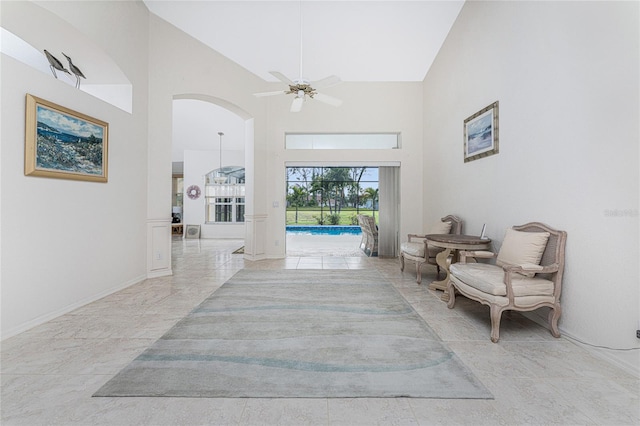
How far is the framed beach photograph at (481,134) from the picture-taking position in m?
3.55

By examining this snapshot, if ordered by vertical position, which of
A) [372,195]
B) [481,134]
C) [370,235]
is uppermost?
[481,134]

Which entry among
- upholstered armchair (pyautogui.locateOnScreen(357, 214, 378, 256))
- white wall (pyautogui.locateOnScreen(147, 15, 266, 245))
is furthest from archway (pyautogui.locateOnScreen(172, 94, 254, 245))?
upholstered armchair (pyautogui.locateOnScreen(357, 214, 378, 256))

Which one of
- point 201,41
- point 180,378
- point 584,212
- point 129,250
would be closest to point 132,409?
point 180,378

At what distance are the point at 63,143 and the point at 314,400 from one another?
11.2 ft

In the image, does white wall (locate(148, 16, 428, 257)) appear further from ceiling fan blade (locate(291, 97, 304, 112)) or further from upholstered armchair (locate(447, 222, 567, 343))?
upholstered armchair (locate(447, 222, 567, 343))

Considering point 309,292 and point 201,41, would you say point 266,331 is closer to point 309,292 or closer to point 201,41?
point 309,292

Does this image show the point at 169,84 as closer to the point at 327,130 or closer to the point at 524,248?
the point at 327,130

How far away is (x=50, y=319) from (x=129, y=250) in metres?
1.33

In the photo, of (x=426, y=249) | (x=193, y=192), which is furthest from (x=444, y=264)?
(x=193, y=192)

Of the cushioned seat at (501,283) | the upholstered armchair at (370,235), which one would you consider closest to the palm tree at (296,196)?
the upholstered armchair at (370,235)

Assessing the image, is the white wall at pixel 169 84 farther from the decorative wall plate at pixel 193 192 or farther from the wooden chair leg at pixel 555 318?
the decorative wall plate at pixel 193 192

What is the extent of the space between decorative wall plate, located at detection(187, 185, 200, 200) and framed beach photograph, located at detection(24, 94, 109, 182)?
6644 mm

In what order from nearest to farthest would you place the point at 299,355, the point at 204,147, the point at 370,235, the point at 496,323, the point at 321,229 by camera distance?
1. the point at 299,355
2. the point at 496,323
3. the point at 370,235
4. the point at 204,147
5. the point at 321,229

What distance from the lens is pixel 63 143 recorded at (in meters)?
2.96
